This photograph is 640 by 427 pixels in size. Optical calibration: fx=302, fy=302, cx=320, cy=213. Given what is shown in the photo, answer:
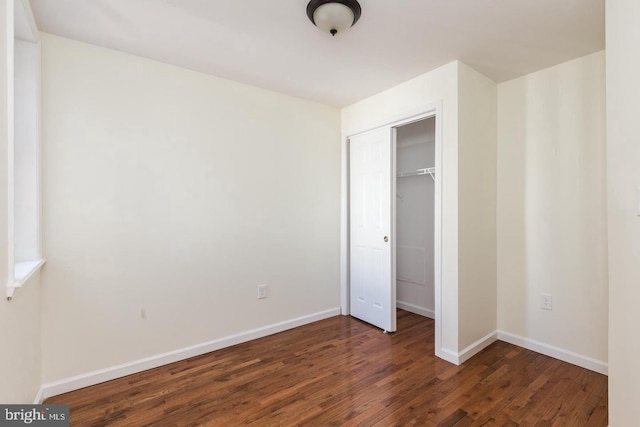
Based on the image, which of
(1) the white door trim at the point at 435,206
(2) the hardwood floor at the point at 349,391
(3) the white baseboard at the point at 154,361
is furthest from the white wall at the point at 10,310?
(1) the white door trim at the point at 435,206

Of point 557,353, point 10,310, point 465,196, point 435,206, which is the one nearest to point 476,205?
point 465,196

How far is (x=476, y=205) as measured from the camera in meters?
2.64

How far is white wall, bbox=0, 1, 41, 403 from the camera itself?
127cm

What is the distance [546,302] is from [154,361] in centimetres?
329

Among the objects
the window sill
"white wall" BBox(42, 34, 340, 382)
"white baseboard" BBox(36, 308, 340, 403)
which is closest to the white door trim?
"white wall" BBox(42, 34, 340, 382)

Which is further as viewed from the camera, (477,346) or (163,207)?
(477,346)

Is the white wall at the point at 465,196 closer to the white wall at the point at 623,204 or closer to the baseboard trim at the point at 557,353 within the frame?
the baseboard trim at the point at 557,353

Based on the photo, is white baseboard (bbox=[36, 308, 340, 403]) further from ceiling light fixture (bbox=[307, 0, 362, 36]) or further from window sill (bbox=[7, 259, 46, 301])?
ceiling light fixture (bbox=[307, 0, 362, 36])

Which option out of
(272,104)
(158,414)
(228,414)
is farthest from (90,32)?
(228,414)

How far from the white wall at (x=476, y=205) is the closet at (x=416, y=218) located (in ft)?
2.48

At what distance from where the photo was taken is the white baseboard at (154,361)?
204 centimetres

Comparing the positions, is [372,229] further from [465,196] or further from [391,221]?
[465,196]

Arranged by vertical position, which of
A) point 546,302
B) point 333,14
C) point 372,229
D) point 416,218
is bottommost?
point 546,302

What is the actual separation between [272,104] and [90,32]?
4.82ft
